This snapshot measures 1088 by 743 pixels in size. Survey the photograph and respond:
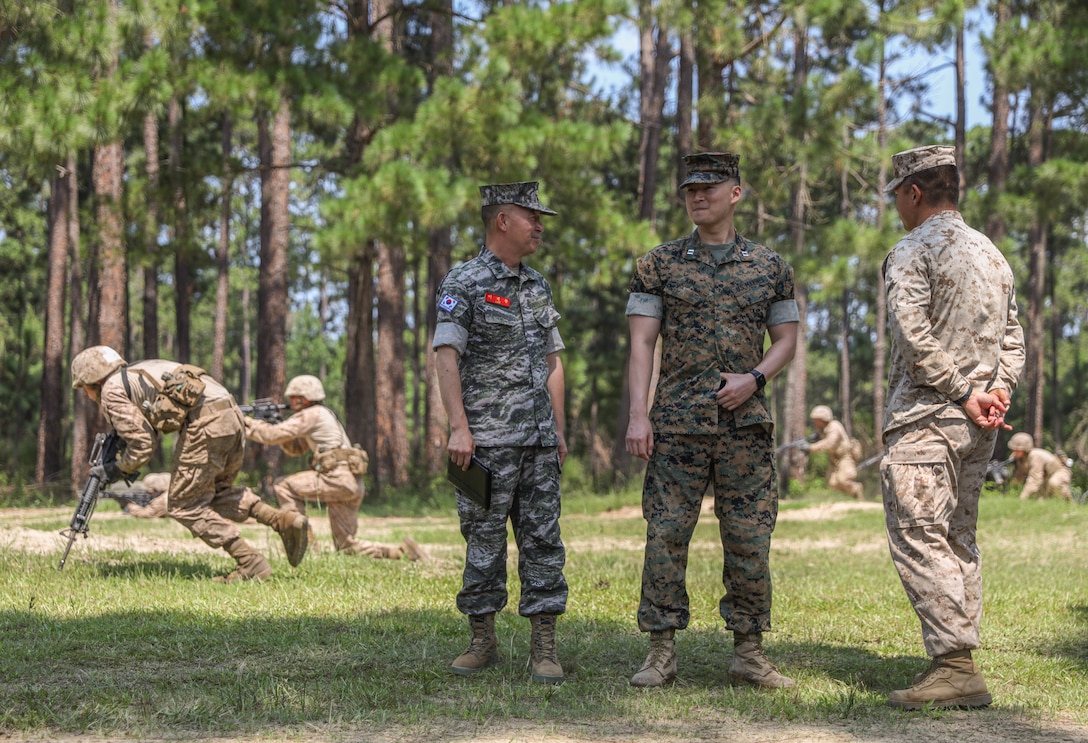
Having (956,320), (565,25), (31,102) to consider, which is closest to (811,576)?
(956,320)

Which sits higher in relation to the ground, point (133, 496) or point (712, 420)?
point (712, 420)

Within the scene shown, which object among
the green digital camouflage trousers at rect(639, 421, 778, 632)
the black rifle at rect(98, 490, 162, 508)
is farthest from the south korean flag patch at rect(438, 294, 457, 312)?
the black rifle at rect(98, 490, 162, 508)

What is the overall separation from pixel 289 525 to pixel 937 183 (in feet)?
16.6

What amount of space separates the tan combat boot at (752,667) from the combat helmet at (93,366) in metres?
4.96

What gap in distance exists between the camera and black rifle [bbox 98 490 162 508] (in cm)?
1644

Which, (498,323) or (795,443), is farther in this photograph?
(795,443)

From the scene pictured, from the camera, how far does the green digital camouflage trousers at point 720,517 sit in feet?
16.4

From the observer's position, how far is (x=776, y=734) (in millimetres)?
4207

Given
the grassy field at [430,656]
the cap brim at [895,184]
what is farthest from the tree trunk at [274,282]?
the cap brim at [895,184]

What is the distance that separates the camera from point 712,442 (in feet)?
16.4

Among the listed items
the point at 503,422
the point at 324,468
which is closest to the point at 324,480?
the point at 324,468

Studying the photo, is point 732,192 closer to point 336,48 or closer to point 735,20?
point 336,48

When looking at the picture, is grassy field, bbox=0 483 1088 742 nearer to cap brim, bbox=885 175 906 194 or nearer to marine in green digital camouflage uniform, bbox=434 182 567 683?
marine in green digital camouflage uniform, bbox=434 182 567 683

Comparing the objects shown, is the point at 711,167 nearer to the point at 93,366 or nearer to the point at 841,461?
the point at 93,366
